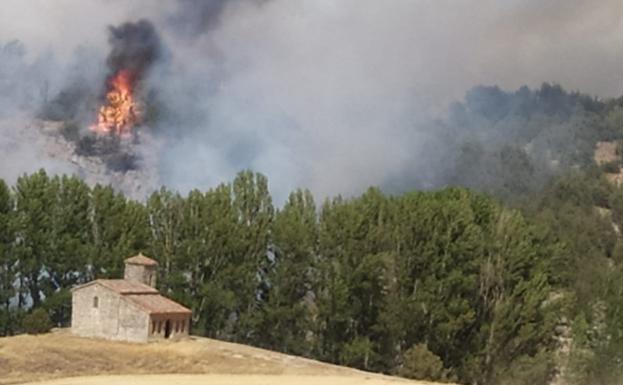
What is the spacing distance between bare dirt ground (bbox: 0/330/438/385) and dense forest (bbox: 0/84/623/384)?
5.41 meters

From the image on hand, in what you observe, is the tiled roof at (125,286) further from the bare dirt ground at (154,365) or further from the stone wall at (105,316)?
the bare dirt ground at (154,365)

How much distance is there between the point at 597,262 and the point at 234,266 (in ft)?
134

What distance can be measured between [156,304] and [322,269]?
38.4 ft

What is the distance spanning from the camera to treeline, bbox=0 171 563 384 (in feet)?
238

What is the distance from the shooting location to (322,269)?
246 feet

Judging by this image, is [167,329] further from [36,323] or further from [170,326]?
[36,323]

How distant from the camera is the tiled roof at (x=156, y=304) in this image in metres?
68.5

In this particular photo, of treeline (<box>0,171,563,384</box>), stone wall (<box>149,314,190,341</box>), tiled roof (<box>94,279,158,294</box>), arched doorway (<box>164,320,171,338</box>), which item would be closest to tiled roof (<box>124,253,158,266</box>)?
tiled roof (<box>94,279,158,294</box>)

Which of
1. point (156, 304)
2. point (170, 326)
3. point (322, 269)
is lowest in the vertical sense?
point (170, 326)

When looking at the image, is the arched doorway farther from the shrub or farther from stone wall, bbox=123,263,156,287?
the shrub

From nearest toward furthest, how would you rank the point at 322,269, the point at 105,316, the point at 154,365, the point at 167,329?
1. the point at 154,365
2. the point at 167,329
3. the point at 105,316
4. the point at 322,269

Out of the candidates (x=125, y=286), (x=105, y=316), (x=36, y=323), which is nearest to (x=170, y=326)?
(x=125, y=286)

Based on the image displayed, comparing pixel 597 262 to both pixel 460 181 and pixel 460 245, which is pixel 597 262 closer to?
pixel 460 245

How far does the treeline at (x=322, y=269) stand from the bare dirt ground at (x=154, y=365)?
5.54 meters
